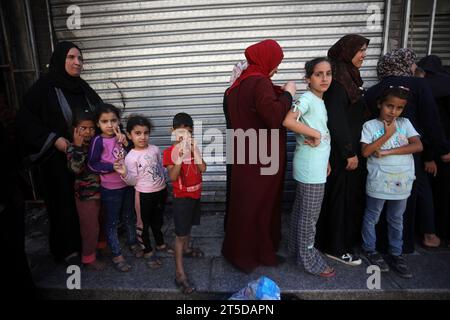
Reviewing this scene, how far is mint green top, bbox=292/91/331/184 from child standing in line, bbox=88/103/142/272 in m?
1.61

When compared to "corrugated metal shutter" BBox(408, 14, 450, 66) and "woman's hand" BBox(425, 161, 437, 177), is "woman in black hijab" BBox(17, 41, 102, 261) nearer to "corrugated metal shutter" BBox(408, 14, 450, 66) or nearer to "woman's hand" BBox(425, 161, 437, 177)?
"woman's hand" BBox(425, 161, 437, 177)

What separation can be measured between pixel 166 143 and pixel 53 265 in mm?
2040

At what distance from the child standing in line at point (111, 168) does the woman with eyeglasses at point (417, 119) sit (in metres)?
2.46

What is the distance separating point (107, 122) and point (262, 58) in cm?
148

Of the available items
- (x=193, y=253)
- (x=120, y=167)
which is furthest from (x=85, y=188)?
(x=193, y=253)

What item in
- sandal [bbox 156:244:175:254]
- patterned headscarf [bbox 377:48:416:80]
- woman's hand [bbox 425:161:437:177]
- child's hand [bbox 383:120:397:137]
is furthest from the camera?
sandal [bbox 156:244:175:254]

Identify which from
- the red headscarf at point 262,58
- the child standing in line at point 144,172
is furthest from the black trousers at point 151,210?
the red headscarf at point 262,58

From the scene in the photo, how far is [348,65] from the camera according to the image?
2619mm

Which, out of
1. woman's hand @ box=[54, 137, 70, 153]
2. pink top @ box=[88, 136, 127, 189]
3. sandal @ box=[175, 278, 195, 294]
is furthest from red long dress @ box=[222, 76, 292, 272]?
woman's hand @ box=[54, 137, 70, 153]

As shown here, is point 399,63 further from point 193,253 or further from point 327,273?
point 193,253

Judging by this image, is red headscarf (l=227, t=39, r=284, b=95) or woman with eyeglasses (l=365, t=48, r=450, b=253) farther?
woman with eyeglasses (l=365, t=48, r=450, b=253)

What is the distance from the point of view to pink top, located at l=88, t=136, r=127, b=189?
2.58 metres

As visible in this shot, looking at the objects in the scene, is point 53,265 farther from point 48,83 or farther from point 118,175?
point 48,83

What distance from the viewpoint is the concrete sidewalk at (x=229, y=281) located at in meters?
2.45
